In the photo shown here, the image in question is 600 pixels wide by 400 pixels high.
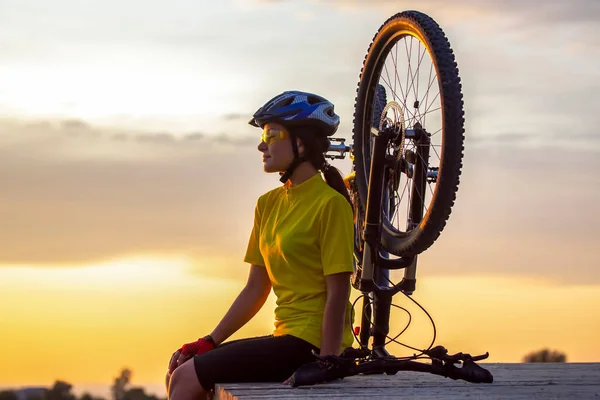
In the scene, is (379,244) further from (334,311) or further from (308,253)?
(334,311)

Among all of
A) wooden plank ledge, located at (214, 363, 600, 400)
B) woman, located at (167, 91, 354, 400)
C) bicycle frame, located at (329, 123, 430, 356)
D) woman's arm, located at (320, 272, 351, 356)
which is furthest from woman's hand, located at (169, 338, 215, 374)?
bicycle frame, located at (329, 123, 430, 356)

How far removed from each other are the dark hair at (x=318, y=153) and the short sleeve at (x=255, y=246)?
1.26 feet

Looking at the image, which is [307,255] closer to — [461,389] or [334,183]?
[334,183]

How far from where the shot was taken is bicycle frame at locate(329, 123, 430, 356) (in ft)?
21.5

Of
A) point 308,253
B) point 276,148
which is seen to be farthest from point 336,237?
point 276,148

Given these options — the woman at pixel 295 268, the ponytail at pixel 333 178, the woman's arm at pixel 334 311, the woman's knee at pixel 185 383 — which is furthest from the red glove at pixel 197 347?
the ponytail at pixel 333 178

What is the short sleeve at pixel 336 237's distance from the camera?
194 inches

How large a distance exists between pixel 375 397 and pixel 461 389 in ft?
1.64

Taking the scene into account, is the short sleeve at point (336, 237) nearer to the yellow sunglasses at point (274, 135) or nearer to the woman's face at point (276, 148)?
the woman's face at point (276, 148)

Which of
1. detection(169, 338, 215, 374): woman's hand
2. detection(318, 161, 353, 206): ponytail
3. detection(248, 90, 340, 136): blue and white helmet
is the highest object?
detection(248, 90, 340, 136): blue and white helmet

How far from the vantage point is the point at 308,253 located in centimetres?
505

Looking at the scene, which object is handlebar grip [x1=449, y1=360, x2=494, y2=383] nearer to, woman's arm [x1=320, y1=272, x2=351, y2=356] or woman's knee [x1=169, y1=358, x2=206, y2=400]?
woman's arm [x1=320, y1=272, x2=351, y2=356]

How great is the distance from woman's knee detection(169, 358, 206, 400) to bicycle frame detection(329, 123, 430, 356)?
66.8 inches

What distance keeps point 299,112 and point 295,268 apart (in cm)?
80
